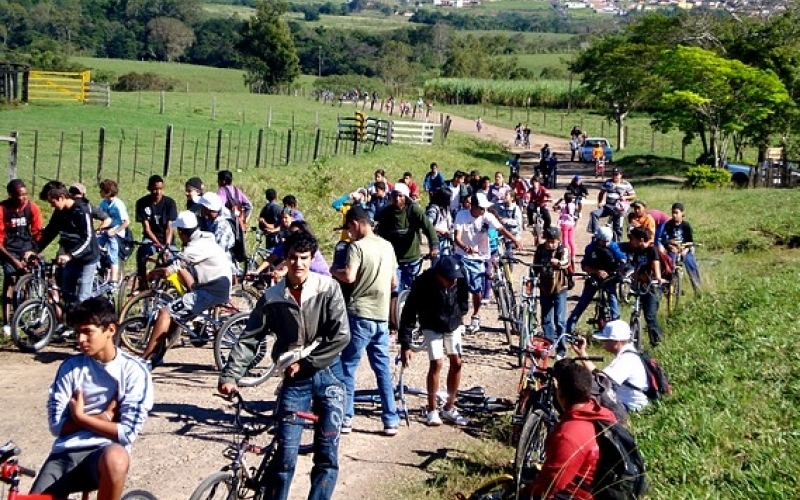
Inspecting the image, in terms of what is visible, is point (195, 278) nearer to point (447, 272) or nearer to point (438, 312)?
point (438, 312)

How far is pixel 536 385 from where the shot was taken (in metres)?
9.22

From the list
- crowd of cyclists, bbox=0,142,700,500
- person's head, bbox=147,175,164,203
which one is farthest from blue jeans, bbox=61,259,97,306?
person's head, bbox=147,175,164,203

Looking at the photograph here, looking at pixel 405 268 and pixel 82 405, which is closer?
pixel 82 405

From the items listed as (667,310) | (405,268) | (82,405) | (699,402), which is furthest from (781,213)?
(82,405)

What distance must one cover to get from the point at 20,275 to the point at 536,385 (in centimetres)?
655

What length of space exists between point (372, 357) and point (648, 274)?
190 inches

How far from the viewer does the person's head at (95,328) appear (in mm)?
5969

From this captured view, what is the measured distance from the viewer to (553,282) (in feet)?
40.8

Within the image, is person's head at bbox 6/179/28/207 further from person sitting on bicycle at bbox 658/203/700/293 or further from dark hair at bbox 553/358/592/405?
person sitting on bicycle at bbox 658/203/700/293

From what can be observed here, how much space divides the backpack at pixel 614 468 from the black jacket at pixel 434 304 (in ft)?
11.4

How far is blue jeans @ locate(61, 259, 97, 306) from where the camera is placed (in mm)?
12484

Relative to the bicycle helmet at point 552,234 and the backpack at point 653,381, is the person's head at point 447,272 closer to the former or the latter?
the backpack at point 653,381

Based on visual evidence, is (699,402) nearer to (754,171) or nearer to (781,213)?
(781,213)

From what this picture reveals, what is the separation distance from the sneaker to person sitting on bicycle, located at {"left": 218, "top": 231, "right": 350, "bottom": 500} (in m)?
3.24
